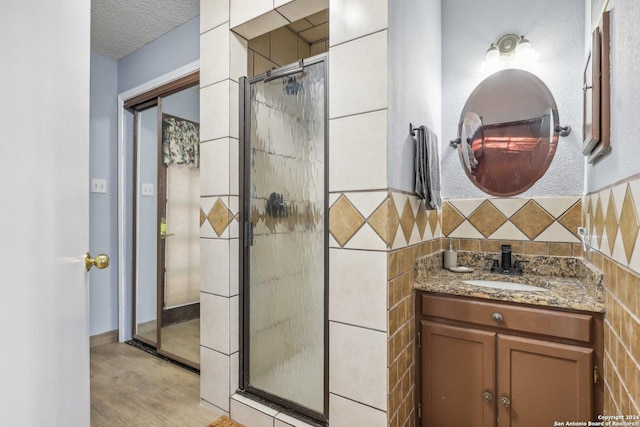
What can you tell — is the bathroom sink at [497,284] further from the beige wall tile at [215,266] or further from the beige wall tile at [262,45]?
the beige wall tile at [262,45]

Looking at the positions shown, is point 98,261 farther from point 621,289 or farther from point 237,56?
point 621,289

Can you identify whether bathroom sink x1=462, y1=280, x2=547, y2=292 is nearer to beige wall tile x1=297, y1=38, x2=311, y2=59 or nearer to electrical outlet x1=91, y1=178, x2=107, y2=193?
beige wall tile x1=297, y1=38, x2=311, y2=59

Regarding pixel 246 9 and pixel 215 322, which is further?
pixel 215 322

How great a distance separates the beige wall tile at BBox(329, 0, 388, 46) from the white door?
3.08 feet

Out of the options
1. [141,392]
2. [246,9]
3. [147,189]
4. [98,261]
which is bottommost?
[141,392]

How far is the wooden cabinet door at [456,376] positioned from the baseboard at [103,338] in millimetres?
2696

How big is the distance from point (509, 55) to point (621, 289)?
1.49 meters

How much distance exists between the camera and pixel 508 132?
1.98m

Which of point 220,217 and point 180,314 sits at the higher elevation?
point 220,217

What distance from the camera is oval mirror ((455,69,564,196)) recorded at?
188 cm

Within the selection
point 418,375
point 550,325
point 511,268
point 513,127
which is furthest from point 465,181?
point 418,375

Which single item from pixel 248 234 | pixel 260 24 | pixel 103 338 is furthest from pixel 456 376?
pixel 103 338

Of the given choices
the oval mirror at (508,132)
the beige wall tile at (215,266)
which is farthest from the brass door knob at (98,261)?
the oval mirror at (508,132)

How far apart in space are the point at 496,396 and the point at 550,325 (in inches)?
15.9
